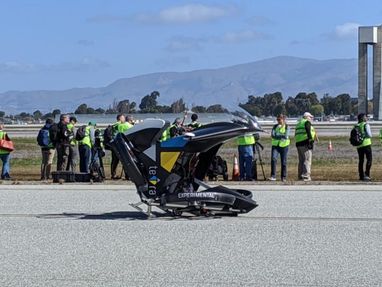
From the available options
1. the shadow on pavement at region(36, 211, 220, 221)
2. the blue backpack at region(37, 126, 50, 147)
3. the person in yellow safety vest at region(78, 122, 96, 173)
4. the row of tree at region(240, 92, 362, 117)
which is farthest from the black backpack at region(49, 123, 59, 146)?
the row of tree at region(240, 92, 362, 117)

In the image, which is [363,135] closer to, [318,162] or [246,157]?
[246,157]

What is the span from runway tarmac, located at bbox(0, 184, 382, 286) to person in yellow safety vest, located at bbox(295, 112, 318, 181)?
16.9 feet

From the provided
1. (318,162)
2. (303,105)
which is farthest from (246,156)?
(303,105)

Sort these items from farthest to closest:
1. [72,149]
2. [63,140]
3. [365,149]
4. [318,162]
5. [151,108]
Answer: [151,108], [318,162], [72,149], [63,140], [365,149]

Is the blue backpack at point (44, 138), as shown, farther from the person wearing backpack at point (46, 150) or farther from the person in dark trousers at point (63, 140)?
the person in dark trousers at point (63, 140)

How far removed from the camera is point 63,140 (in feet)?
A: 66.8

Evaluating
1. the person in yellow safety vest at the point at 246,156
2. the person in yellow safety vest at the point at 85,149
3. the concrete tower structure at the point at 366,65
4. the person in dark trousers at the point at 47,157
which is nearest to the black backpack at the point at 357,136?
the person in yellow safety vest at the point at 246,156

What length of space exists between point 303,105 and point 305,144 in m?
106

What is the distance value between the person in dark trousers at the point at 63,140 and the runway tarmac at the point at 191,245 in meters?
5.80

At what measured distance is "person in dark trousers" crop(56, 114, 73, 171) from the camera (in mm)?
20328

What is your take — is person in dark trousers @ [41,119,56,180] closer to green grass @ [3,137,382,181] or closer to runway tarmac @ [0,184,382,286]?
green grass @ [3,137,382,181]

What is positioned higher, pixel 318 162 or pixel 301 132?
pixel 301 132

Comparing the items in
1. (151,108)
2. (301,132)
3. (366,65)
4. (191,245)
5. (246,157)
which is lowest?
(191,245)

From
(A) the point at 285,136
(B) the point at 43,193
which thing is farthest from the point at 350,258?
Result: (A) the point at 285,136
